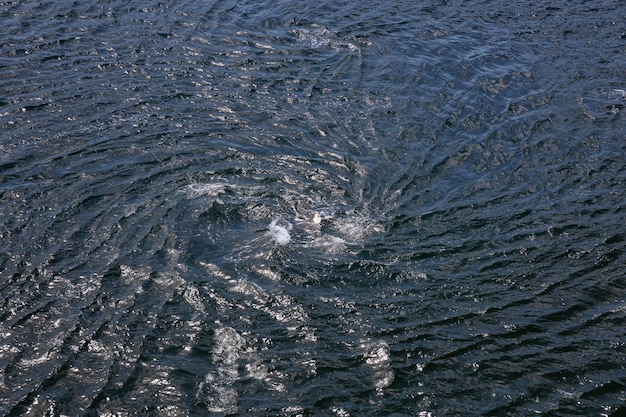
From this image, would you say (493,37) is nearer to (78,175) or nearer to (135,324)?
(78,175)

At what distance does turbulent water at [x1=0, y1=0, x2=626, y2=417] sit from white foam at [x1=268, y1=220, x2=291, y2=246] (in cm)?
7

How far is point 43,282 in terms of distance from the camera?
2217 centimetres

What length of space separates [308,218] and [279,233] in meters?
1.53

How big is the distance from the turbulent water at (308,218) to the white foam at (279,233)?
73 millimetres

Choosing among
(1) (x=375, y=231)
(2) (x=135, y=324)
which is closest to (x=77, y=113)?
(2) (x=135, y=324)

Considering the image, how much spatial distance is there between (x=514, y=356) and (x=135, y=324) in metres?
12.9

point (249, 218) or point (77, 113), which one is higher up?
point (77, 113)

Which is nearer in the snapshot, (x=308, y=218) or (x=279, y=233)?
(x=279, y=233)

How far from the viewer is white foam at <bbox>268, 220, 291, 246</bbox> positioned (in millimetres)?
24078

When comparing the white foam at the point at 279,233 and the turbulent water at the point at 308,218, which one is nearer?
the turbulent water at the point at 308,218

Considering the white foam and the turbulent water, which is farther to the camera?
the white foam

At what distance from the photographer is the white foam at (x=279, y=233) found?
2408 centimetres

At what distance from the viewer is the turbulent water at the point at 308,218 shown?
19.2 m

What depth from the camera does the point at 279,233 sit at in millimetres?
24438
